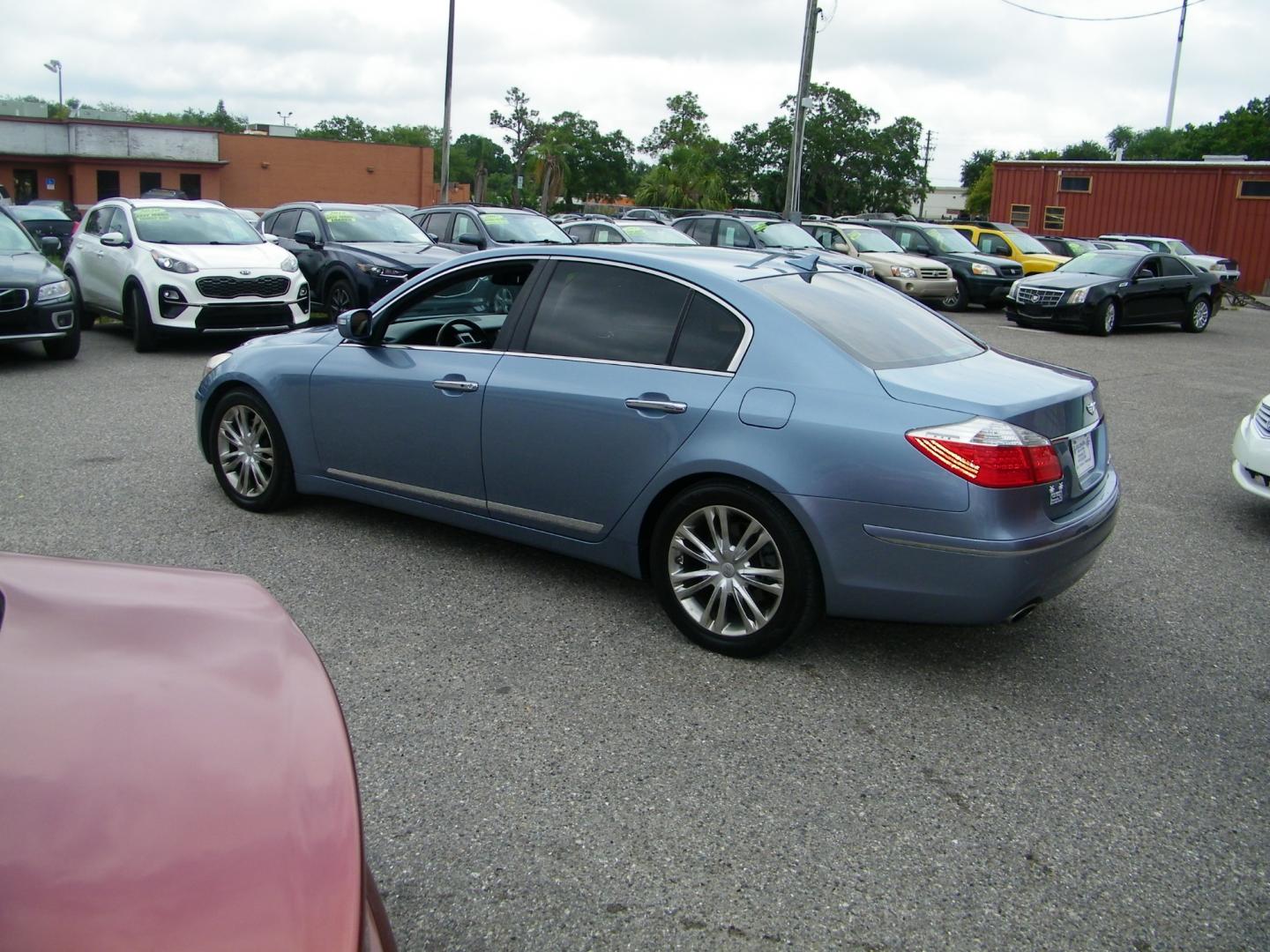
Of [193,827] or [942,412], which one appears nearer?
[193,827]

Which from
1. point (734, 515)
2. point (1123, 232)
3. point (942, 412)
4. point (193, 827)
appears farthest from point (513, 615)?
point (1123, 232)

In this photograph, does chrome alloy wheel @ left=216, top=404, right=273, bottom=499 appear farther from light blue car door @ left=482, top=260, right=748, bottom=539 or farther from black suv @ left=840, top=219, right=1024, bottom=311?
black suv @ left=840, top=219, right=1024, bottom=311

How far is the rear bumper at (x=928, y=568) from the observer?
3957mm

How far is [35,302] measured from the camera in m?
11.0

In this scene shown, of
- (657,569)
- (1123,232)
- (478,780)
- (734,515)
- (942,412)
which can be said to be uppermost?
(1123,232)

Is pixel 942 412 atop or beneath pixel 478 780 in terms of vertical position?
atop

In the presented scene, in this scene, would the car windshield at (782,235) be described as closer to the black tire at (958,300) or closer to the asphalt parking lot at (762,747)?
the black tire at (958,300)

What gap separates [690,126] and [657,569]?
2796 inches

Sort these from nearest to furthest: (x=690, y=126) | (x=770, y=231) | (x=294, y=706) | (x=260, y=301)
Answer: (x=294, y=706)
(x=260, y=301)
(x=770, y=231)
(x=690, y=126)

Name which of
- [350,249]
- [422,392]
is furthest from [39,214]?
[422,392]

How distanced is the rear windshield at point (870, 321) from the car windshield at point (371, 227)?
427 inches

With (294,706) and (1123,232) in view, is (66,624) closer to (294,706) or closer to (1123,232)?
(294,706)

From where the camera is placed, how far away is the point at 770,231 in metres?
21.4

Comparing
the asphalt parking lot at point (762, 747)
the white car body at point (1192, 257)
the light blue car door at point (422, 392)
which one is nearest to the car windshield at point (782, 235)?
the white car body at point (1192, 257)
